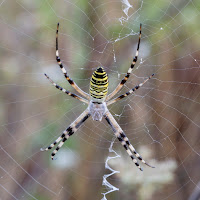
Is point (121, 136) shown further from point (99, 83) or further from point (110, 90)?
point (99, 83)

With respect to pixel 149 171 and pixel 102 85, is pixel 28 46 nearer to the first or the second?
pixel 102 85

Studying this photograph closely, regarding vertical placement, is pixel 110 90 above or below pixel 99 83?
above

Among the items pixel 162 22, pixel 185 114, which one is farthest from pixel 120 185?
Result: pixel 162 22

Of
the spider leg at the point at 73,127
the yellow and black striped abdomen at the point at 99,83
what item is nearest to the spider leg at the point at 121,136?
the spider leg at the point at 73,127

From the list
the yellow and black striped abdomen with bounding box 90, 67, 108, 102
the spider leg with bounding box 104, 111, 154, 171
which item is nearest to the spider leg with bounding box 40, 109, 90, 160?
the spider leg with bounding box 104, 111, 154, 171

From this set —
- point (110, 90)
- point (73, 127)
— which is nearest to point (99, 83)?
point (110, 90)

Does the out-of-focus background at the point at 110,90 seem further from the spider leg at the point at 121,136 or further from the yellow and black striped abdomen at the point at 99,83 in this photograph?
the yellow and black striped abdomen at the point at 99,83

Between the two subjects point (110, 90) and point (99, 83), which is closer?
point (99, 83)
